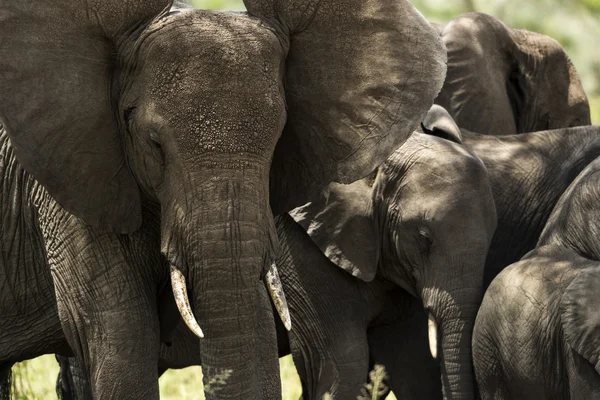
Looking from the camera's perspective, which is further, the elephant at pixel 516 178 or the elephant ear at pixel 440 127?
the elephant at pixel 516 178

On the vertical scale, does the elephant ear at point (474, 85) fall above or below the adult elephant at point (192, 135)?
below

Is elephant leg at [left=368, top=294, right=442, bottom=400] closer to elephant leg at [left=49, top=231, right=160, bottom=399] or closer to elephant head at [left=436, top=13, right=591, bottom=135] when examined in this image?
elephant head at [left=436, top=13, right=591, bottom=135]

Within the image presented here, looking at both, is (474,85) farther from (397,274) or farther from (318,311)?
(318,311)

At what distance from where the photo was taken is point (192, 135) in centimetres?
477

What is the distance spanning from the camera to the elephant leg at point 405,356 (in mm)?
7195

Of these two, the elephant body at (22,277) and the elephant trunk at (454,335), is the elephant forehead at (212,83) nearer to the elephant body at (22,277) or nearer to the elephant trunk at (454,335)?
the elephant body at (22,277)

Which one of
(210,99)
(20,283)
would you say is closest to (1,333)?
(20,283)

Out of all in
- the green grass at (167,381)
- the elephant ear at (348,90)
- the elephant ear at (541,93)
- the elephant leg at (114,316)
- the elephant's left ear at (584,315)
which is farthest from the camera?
the elephant ear at (541,93)

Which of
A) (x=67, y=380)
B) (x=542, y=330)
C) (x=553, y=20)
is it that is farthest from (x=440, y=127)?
(x=553, y=20)

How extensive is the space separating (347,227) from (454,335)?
723 millimetres

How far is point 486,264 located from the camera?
7301mm

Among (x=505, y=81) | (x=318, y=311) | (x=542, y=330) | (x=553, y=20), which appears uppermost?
(x=542, y=330)

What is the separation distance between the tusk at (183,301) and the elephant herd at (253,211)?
10mm

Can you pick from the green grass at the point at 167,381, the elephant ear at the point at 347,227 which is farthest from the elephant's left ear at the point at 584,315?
the green grass at the point at 167,381
